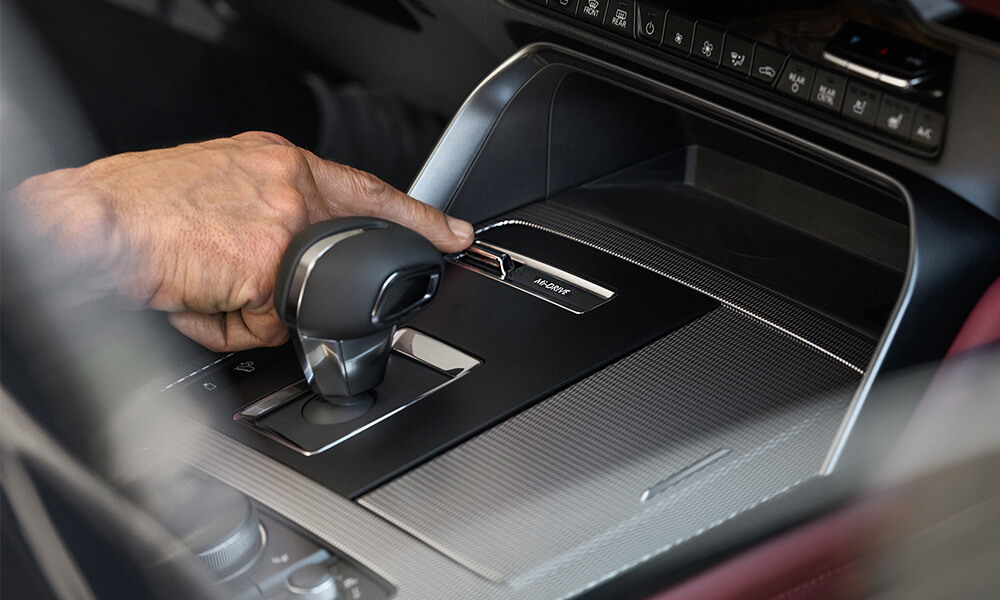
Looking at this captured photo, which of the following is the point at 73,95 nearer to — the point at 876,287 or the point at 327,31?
the point at 327,31

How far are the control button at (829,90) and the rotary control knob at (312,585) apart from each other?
16.0 inches

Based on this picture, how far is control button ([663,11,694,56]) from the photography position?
25.6 inches

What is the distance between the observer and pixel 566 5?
74cm

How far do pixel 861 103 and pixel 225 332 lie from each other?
461mm

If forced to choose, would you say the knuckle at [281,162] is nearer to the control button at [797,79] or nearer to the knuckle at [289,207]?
the knuckle at [289,207]

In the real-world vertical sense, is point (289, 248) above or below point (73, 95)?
above

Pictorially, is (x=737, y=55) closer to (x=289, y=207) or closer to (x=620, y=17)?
(x=620, y=17)

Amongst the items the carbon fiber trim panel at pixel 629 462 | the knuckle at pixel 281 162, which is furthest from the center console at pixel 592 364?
the knuckle at pixel 281 162

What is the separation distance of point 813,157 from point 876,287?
0.16 meters

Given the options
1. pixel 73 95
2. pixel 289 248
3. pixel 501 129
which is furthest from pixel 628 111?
pixel 73 95

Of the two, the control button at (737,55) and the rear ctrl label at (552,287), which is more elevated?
the control button at (737,55)

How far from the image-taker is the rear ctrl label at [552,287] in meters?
0.75

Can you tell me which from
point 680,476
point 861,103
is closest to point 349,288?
point 680,476

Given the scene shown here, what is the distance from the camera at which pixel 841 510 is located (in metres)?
0.56
